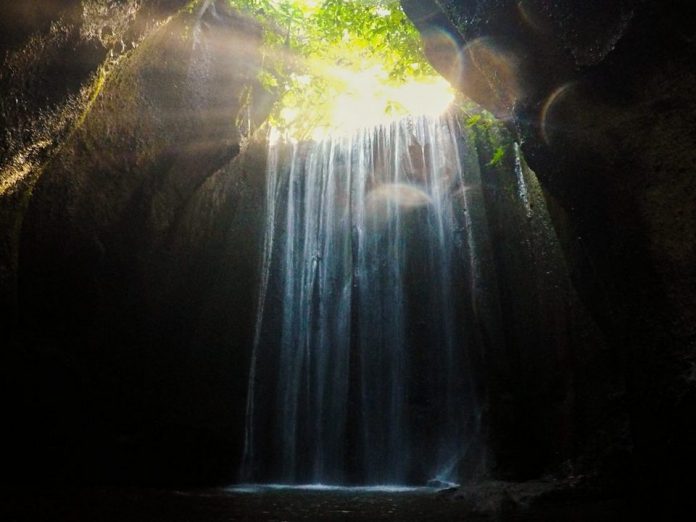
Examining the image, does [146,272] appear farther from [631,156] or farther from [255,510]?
[631,156]

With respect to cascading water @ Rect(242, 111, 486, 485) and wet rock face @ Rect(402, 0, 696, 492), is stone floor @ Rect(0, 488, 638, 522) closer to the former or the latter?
wet rock face @ Rect(402, 0, 696, 492)

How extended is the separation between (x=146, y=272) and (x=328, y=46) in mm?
5529

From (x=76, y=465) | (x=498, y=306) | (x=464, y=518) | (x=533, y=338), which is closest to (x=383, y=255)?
(x=498, y=306)

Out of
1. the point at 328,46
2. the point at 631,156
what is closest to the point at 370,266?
the point at 328,46

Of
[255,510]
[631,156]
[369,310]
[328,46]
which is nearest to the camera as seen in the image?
[631,156]

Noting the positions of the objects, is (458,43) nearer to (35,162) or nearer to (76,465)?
(35,162)

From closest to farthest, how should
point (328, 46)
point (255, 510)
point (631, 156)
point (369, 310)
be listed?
1. point (631, 156)
2. point (255, 510)
3. point (328, 46)
4. point (369, 310)

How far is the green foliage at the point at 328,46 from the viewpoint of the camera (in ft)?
27.1

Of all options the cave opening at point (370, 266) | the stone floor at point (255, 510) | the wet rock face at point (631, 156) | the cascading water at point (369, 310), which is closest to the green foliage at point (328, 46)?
the cave opening at point (370, 266)

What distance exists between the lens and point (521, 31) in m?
4.15

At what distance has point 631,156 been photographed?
3.26 m

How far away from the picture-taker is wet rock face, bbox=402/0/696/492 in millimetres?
2850

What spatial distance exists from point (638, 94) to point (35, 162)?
4846 mm

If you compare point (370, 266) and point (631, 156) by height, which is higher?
point (370, 266)
